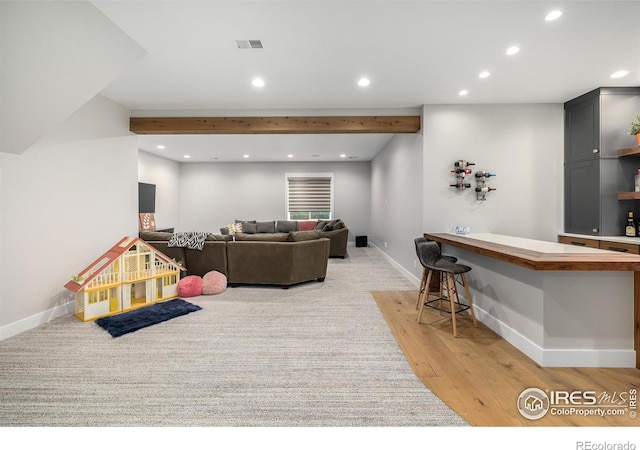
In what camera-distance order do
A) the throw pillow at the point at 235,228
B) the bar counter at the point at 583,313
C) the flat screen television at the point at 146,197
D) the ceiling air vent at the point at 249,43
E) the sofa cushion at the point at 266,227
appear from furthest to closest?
1. the sofa cushion at the point at 266,227
2. the throw pillow at the point at 235,228
3. the flat screen television at the point at 146,197
4. the ceiling air vent at the point at 249,43
5. the bar counter at the point at 583,313

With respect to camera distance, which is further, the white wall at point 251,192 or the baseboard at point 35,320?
the white wall at point 251,192

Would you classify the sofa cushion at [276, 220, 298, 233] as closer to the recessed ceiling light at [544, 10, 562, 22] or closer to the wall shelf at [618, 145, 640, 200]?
the wall shelf at [618, 145, 640, 200]

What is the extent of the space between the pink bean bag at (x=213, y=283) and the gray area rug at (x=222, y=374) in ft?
2.29

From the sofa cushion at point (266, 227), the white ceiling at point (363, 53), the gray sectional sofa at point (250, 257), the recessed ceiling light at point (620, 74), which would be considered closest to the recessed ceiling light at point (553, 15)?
the white ceiling at point (363, 53)

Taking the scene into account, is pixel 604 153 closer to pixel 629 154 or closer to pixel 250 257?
pixel 629 154

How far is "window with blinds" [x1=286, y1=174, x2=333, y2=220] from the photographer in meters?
9.01

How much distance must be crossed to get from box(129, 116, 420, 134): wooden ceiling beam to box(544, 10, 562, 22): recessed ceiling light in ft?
6.66

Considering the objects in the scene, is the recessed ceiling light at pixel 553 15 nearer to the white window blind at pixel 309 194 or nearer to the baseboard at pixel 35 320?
the baseboard at pixel 35 320

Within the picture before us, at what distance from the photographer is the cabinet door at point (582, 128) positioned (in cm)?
351

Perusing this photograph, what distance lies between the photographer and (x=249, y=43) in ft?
8.43

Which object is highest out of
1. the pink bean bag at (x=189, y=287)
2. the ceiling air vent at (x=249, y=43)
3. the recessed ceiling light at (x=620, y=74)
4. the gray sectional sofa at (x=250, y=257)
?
the recessed ceiling light at (x=620, y=74)

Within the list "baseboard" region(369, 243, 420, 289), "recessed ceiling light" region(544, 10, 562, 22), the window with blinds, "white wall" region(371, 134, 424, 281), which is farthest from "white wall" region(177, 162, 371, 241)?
"recessed ceiling light" region(544, 10, 562, 22)

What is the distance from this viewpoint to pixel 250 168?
900 centimetres
